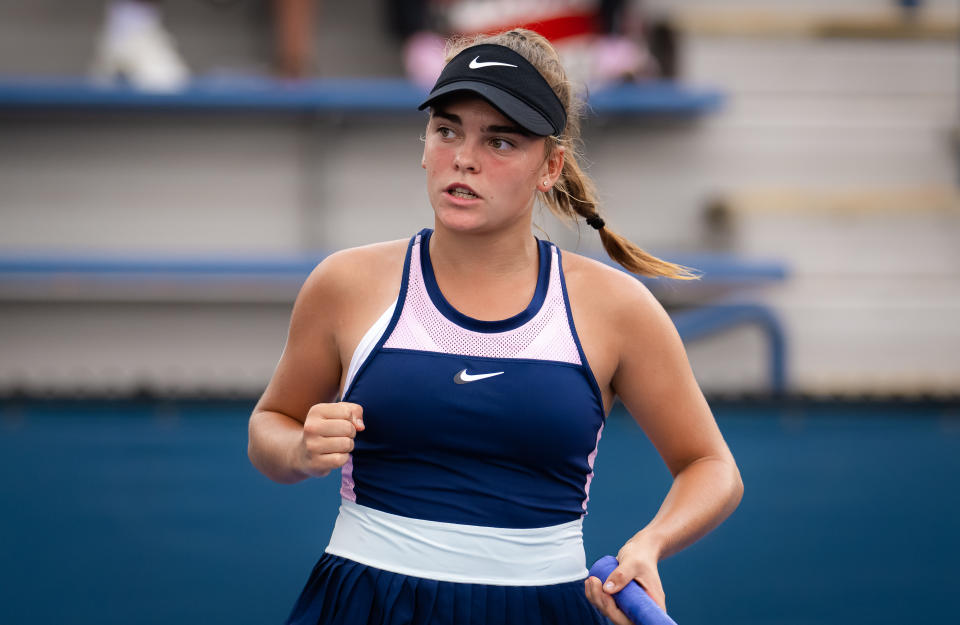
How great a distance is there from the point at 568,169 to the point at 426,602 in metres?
0.60

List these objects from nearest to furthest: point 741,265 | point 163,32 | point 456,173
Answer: point 456,173 < point 741,265 < point 163,32

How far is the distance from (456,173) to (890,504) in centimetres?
239

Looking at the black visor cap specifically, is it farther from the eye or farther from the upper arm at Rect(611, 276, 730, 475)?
the upper arm at Rect(611, 276, 730, 475)

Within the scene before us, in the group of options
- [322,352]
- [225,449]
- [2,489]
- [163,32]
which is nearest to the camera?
[322,352]

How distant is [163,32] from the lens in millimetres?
5070

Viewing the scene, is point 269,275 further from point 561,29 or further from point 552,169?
point 552,169

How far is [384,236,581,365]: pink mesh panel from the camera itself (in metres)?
1.30

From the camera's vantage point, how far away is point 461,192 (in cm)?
130

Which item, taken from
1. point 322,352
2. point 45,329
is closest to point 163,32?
point 45,329

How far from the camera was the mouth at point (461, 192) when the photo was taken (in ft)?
4.24

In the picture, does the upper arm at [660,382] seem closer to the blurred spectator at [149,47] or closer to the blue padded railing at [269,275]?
the blue padded railing at [269,275]

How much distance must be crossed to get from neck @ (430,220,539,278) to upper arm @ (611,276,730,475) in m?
0.14

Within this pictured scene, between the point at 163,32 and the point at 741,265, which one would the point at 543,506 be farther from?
the point at 163,32

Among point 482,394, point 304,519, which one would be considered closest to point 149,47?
point 304,519
